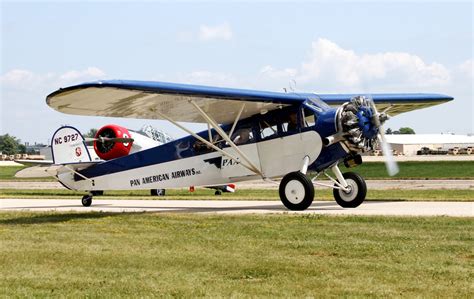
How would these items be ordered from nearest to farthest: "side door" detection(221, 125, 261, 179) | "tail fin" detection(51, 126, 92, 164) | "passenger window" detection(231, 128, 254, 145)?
"side door" detection(221, 125, 261, 179) < "passenger window" detection(231, 128, 254, 145) < "tail fin" detection(51, 126, 92, 164)

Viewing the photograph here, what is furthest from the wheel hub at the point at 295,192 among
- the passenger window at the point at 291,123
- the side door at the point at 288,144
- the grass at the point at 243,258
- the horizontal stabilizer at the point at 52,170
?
the horizontal stabilizer at the point at 52,170

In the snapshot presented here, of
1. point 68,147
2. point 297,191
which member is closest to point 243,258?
point 297,191

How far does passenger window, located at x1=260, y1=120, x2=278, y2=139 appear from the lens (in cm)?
1803

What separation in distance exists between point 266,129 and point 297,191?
7.37 feet

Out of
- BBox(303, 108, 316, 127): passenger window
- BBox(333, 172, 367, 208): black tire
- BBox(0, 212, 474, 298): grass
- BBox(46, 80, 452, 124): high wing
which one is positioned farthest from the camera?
BBox(333, 172, 367, 208): black tire

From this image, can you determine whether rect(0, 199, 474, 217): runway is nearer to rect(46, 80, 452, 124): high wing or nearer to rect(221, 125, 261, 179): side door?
rect(221, 125, 261, 179): side door

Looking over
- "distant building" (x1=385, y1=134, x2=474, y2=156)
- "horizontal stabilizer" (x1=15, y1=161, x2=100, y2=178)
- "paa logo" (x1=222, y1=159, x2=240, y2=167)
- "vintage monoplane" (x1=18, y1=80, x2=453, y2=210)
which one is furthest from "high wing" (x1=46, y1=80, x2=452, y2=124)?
"distant building" (x1=385, y1=134, x2=474, y2=156)

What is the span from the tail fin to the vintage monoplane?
2.31m

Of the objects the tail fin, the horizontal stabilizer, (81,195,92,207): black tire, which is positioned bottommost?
(81,195,92,207): black tire

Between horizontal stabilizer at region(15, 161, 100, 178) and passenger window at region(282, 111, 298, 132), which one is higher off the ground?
passenger window at region(282, 111, 298, 132)

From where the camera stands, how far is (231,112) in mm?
18312

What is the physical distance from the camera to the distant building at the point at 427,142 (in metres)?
137

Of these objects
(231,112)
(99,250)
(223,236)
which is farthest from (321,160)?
(99,250)

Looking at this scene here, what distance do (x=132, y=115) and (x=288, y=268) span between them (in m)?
9.78
